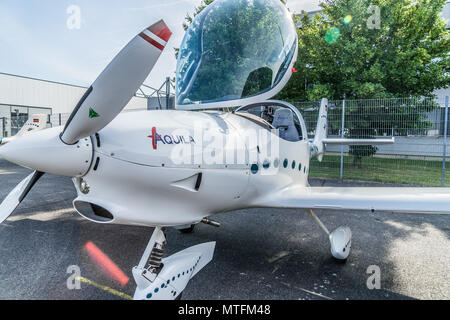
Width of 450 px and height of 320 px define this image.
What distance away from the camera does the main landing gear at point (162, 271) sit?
2004 mm

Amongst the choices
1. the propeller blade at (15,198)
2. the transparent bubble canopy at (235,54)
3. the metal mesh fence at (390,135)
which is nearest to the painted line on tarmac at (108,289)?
the propeller blade at (15,198)

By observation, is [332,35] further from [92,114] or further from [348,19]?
[92,114]

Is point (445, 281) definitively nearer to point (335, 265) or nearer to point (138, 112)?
point (335, 265)

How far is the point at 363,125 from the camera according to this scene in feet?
27.5

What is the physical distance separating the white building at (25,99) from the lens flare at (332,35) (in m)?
11.6

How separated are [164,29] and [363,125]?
813cm

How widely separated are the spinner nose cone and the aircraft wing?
177 centimetres

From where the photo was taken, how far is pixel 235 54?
3.25 meters

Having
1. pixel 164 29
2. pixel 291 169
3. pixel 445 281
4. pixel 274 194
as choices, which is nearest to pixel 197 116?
pixel 164 29

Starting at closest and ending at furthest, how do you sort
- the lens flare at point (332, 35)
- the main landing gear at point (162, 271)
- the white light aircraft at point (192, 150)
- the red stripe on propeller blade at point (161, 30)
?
the red stripe on propeller blade at point (161, 30), the white light aircraft at point (192, 150), the main landing gear at point (162, 271), the lens flare at point (332, 35)

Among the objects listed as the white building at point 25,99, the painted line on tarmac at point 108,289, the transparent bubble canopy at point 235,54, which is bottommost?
the painted line on tarmac at point 108,289

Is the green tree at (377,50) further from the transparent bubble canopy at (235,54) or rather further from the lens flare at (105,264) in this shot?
the lens flare at (105,264)

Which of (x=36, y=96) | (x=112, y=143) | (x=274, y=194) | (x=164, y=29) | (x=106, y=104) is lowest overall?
(x=274, y=194)

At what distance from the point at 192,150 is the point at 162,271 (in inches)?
37.0
